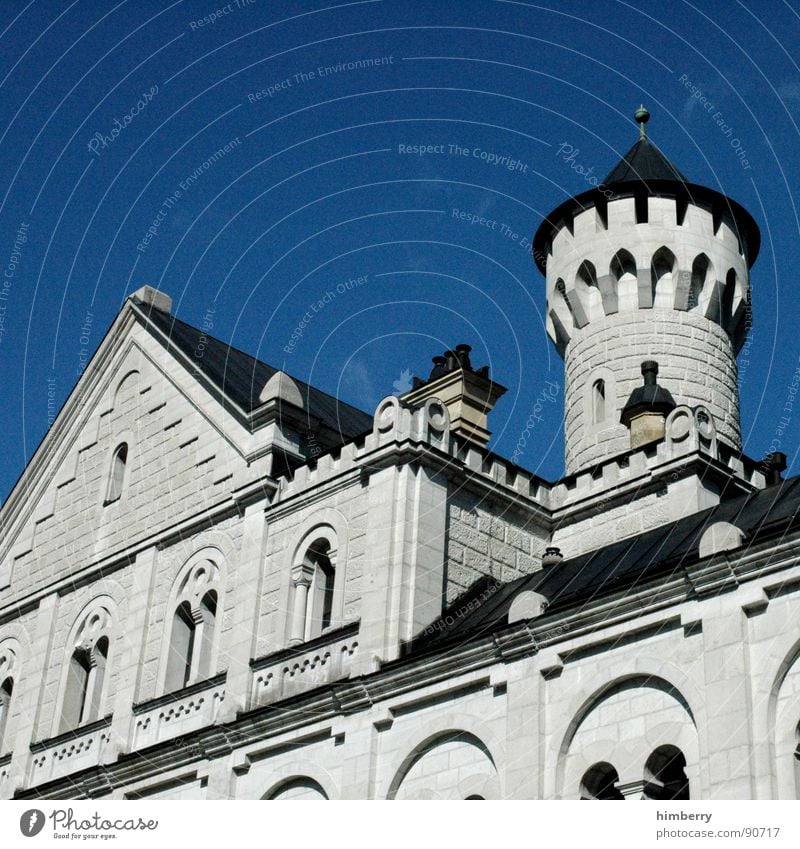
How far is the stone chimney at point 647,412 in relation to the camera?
3769cm

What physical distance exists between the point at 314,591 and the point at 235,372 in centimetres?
963

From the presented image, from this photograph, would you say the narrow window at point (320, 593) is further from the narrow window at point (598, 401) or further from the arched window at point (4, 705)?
the narrow window at point (598, 401)

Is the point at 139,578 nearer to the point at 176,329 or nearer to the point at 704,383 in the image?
the point at 176,329

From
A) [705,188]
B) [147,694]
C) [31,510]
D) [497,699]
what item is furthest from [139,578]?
[705,188]

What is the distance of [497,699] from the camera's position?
26.8m

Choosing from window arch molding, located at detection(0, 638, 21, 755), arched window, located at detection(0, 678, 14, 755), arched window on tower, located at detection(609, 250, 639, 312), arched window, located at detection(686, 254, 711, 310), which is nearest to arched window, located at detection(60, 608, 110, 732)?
window arch molding, located at detection(0, 638, 21, 755)

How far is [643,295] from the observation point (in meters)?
42.7

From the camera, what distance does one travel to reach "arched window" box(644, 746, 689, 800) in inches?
950

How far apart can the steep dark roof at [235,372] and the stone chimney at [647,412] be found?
7161 mm

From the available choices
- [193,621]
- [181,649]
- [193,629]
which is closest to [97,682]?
[181,649]

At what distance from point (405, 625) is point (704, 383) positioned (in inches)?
597

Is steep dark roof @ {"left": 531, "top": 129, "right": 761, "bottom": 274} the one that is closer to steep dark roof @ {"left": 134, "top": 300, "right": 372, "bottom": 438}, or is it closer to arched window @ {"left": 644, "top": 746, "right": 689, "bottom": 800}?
steep dark roof @ {"left": 134, "top": 300, "right": 372, "bottom": 438}

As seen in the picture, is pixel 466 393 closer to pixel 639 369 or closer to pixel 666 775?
pixel 639 369

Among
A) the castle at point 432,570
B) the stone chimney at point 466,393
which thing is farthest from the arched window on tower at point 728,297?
the stone chimney at point 466,393
